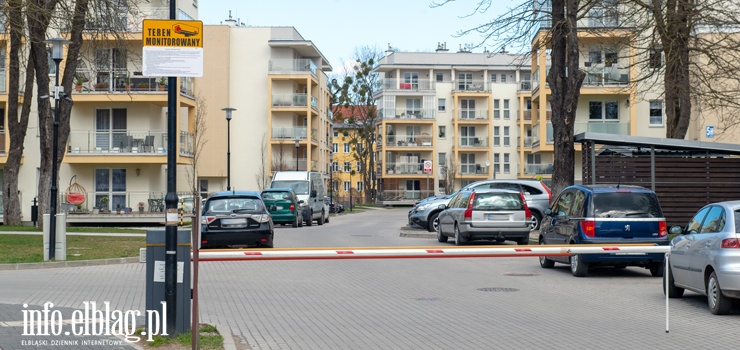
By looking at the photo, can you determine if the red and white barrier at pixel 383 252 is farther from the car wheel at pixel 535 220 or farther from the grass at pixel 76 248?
the car wheel at pixel 535 220

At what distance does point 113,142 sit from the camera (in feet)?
173

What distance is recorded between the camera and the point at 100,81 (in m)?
53.1

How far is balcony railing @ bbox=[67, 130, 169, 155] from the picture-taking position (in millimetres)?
52500

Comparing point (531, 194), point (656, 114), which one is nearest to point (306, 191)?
point (531, 194)

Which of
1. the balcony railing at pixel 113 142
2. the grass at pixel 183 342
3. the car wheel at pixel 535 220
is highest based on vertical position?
the balcony railing at pixel 113 142

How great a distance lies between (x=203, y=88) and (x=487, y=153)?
36.9 m

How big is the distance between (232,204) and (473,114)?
73.9m

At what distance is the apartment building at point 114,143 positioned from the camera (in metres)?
52.3

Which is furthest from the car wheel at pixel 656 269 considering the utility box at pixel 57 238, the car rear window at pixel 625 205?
the utility box at pixel 57 238

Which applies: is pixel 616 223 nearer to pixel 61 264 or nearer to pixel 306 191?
pixel 61 264

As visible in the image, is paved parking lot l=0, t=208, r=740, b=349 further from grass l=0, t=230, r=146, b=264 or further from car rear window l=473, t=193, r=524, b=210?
car rear window l=473, t=193, r=524, b=210

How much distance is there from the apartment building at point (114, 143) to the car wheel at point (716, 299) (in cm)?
4145

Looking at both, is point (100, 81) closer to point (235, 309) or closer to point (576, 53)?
point (576, 53)

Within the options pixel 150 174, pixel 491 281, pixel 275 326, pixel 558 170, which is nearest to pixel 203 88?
pixel 150 174
